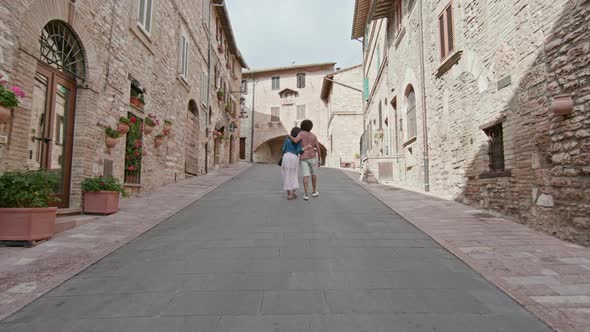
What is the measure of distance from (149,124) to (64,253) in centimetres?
575

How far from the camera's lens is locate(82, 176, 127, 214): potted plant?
6551 millimetres

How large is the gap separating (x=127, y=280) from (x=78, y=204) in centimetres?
405

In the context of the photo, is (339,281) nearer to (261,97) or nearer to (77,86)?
(77,86)

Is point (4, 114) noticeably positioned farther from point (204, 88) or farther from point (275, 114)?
point (275, 114)

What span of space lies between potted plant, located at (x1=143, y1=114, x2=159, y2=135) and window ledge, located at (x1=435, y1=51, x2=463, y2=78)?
24.5 feet

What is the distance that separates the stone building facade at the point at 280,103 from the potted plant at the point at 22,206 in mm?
29631

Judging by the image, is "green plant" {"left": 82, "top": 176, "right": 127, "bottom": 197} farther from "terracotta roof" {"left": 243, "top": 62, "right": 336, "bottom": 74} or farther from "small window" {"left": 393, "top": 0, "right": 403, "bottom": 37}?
"terracotta roof" {"left": 243, "top": 62, "right": 336, "bottom": 74}

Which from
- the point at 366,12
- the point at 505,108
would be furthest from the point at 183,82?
the point at 366,12

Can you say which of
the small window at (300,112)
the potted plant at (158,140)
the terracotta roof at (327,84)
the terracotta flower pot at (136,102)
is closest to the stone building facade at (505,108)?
the potted plant at (158,140)

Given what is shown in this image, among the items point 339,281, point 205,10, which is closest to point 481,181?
point 339,281

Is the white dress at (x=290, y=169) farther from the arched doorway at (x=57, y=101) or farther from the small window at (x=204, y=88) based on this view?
the small window at (x=204, y=88)

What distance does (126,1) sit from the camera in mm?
8492

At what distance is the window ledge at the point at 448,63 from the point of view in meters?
8.03

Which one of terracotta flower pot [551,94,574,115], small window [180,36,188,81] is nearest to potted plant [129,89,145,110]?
small window [180,36,188,81]
